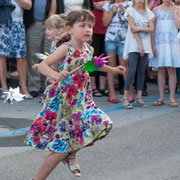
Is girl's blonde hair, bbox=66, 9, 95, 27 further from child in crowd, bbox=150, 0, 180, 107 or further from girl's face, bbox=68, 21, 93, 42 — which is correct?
child in crowd, bbox=150, 0, 180, 107

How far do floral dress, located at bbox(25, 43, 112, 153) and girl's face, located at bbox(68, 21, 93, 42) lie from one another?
0.11 m

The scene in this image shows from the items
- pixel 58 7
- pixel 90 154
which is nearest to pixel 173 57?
pixel 58 7

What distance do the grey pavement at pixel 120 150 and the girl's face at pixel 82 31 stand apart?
4.28ft

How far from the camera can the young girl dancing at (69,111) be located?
5.88m

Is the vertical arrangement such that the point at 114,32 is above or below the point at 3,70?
above

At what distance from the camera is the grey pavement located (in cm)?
653

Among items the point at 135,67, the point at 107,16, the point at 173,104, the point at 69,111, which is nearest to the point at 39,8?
the point at 107,16

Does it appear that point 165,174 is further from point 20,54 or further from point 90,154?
point 20,54

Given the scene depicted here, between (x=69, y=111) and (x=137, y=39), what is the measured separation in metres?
4.59

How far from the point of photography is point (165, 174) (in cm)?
650

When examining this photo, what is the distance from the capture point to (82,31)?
5977 mm

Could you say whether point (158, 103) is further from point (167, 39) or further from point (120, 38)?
point (120, 38)

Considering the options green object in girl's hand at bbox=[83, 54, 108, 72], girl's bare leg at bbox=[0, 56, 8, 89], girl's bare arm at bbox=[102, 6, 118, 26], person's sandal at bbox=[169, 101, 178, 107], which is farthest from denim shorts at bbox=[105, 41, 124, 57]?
green object in girl's hand at bbox=[83, 54, 108, 72]

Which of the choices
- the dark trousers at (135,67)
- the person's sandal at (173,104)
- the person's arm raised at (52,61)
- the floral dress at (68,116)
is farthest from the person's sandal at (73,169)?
the person's sandal at (173,104)
